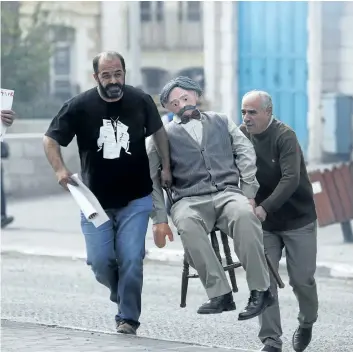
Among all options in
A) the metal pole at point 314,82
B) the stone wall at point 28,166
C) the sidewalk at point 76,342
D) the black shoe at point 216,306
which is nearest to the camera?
the sidewalk at point 76,342

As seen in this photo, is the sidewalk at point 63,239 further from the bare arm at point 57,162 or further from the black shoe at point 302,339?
the bare arm at point 57,162

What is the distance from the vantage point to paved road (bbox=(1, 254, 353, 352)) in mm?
9617

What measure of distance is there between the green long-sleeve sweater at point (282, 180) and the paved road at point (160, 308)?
3.24 ft

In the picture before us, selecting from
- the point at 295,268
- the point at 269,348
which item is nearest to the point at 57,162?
the point at 295,268

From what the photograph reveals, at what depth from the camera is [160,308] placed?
1114 centimetres

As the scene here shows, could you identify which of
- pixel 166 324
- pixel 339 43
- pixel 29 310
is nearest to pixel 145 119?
pixel 166 324

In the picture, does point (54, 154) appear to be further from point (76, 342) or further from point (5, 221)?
point (5, 221)

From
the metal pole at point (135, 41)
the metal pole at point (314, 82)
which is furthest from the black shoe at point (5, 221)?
the metal pole at point (135, 41)

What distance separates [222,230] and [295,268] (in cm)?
78

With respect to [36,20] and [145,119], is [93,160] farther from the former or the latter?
[36,20]

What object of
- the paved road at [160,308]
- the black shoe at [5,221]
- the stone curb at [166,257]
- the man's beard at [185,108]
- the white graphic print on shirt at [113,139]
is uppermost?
the man's beard at [185,108]

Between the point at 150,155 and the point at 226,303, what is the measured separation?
1.02m

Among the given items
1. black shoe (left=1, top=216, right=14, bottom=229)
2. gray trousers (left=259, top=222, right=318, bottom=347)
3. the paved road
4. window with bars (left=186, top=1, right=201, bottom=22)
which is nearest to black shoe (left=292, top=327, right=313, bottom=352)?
gray trousers (left=259, top=222, right=318, bottom=347)

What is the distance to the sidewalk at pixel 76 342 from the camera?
25.7ft
